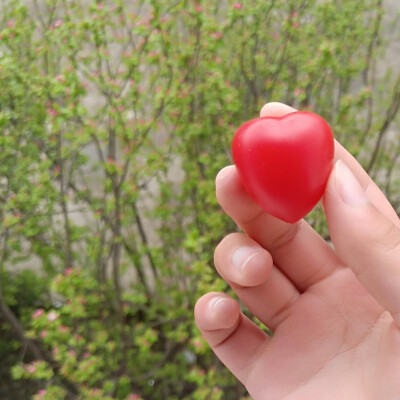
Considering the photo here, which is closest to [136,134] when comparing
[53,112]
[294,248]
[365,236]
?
[53,112]

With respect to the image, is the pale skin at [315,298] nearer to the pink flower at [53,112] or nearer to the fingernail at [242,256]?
the fingernail at [242,256]

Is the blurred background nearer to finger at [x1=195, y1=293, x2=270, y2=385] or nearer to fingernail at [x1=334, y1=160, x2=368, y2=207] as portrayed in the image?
finger at [x1=195, y1=293, x2=270, y2=385]

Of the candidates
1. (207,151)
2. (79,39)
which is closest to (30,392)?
(207,151)

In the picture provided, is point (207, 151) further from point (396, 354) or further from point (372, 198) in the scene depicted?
point (396, 354)

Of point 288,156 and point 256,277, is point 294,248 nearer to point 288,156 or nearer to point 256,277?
point 256,277

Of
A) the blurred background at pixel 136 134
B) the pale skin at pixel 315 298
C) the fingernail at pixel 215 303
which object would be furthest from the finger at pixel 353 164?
the blurred background at pixel 136 134
